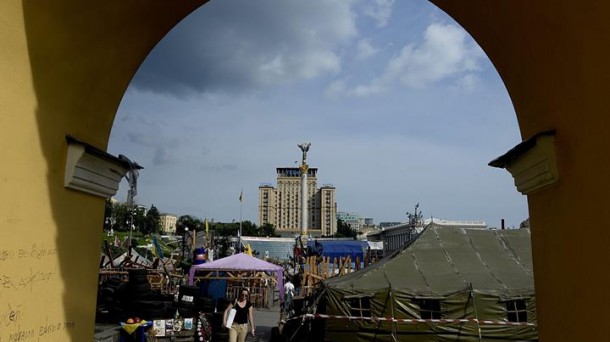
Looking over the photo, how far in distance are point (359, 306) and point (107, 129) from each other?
26.0 feet

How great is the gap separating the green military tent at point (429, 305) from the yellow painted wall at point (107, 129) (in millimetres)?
7247

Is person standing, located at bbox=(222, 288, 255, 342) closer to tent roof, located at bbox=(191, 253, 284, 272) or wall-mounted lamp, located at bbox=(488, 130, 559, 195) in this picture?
tent roof, located at bbox=(191, 253, 284, 272)

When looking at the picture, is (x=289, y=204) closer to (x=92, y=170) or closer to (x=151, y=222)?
(x=151, y=222)

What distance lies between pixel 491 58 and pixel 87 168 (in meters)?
3.18

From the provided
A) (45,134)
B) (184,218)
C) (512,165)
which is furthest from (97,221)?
(184,218)

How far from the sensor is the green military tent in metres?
10.4

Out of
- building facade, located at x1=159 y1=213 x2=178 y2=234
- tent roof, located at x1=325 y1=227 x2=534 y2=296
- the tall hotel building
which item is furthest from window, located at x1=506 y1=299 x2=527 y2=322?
building facade, located at x1=159 y1=213 x2=178 y2=234

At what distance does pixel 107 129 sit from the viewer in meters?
4.06

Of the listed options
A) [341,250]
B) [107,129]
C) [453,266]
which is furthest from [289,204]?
[107,129]

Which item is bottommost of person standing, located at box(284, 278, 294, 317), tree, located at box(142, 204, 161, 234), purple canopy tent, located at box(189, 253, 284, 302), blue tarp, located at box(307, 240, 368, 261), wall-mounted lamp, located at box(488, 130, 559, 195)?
person standing, located at box(284, 278, 294, 317)

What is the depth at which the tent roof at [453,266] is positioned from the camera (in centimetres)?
1070

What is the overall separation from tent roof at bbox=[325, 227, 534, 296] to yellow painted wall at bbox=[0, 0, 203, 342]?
7742 mm

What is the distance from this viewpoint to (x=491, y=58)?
3977 mm

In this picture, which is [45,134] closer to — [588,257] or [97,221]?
Result: [97,221]
